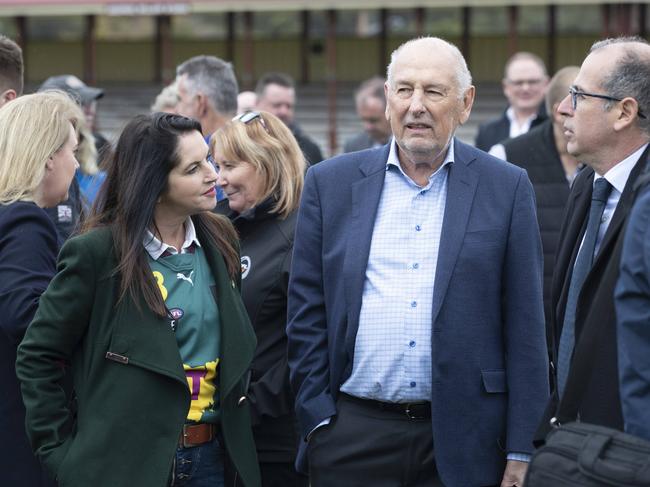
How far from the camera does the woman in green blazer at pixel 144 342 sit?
3664 millimetres

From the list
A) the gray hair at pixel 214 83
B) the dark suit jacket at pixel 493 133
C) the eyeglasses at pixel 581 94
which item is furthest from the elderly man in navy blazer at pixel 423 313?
the dark suit jacket at pixel 493 133

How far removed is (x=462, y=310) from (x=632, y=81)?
3.04 ft

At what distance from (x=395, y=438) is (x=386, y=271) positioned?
21.9 inches

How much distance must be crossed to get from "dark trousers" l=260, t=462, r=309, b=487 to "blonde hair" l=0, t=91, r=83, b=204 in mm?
1451

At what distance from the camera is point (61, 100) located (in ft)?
14.4

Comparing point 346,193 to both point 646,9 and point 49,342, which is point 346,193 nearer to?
point 49,342

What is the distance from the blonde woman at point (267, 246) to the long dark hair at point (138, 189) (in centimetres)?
81

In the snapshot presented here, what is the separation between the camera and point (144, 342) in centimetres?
368

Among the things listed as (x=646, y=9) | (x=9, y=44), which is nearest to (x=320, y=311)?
(x=9, y=44)

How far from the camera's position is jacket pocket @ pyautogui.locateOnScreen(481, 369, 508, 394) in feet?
12.1

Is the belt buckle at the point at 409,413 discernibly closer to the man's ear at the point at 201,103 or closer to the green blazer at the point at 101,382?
the green blazer at the point at 101,382

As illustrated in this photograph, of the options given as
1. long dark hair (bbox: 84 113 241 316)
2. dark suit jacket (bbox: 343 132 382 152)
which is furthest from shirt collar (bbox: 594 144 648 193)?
dark suit jacket (bbox: 343 132 382 152)

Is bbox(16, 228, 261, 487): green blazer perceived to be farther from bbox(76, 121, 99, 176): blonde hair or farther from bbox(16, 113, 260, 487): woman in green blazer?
bbox(76, 121, 99, 176): blonde hair

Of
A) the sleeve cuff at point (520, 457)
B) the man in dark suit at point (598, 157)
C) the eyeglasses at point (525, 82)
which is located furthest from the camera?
the eyeglasses at point (525, 82)
